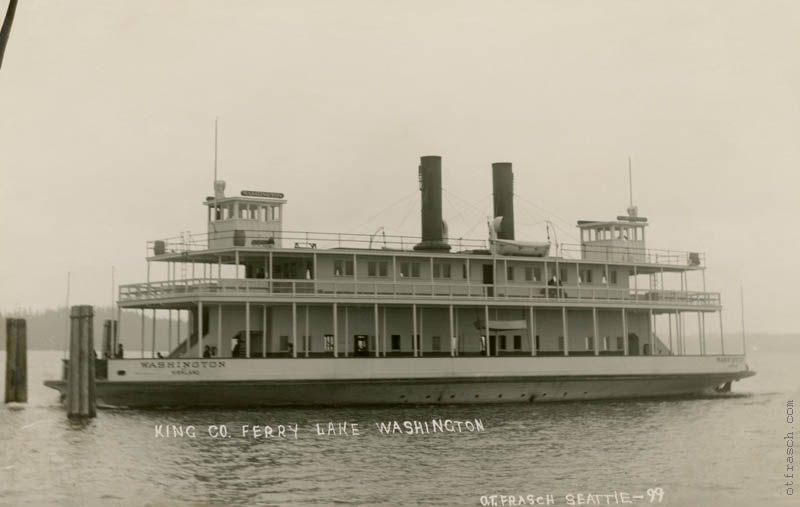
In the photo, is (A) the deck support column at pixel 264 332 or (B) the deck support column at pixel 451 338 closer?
(A) the deck support column at pixel 264 332

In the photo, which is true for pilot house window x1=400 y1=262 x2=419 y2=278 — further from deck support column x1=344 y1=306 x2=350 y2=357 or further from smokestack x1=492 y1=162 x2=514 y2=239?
smokestack x1=492 y1=162 x2=514 y2=239

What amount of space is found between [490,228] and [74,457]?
20.6 m

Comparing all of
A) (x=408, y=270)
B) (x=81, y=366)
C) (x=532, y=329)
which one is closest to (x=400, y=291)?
(x=408, y=270)

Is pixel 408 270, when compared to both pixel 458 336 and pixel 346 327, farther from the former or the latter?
pixel 346 327

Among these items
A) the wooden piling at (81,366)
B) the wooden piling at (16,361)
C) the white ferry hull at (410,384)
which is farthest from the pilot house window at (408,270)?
the wooden piling at (16,361)

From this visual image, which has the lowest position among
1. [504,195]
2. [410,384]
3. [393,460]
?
[393,460]

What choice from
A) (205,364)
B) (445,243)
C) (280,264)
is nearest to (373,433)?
(205,364)

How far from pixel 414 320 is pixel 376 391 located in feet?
9.26

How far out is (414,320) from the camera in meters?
38.6

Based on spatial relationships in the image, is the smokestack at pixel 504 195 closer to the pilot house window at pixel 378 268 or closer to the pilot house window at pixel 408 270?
the pilot house window at pixel 408 270

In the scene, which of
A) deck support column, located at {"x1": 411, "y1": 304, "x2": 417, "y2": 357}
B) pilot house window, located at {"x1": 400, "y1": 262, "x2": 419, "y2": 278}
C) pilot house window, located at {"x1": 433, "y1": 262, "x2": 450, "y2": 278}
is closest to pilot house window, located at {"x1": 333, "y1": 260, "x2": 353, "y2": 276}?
pilot house window, located at {"x1": 400, "y1": 262, "x2": 419, "y2": 278}

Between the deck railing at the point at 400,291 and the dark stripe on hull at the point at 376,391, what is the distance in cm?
311

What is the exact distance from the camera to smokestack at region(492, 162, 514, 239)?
46.4 meters

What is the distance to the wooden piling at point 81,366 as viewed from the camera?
34.5 meters
